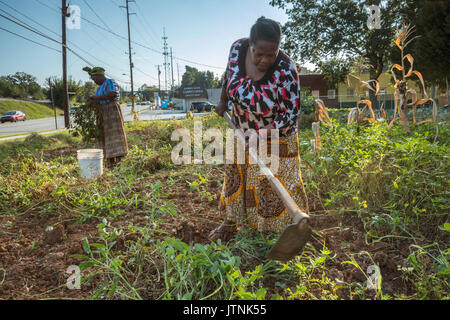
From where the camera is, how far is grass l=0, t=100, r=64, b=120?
91.9 feet

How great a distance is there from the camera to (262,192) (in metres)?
1.95

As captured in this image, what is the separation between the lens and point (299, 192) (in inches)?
Answer: 78.2

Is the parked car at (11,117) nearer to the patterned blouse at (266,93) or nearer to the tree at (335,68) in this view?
the tree at (335,68)

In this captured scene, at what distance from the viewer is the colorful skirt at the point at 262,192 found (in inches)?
76.0

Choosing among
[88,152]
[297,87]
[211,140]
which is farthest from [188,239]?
[211,140]

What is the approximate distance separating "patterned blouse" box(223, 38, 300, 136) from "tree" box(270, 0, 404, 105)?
13930 millimetres

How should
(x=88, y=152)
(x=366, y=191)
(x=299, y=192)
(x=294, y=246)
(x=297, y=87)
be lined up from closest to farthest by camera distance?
(x=294, y=246), (x=297, y=87), (x=299, y=192), (x=366, y=191), (x=88, y=152)

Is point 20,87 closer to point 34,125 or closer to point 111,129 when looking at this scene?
point 34,125

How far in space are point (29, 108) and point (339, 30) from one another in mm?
29348

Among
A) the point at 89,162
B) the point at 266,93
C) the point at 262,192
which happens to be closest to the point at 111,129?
the point at 89,162

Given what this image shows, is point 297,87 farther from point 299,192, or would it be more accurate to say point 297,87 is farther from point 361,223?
point 361,223

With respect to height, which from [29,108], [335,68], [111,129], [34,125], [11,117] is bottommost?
[111,129]

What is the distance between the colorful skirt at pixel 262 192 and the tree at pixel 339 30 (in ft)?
45.4
